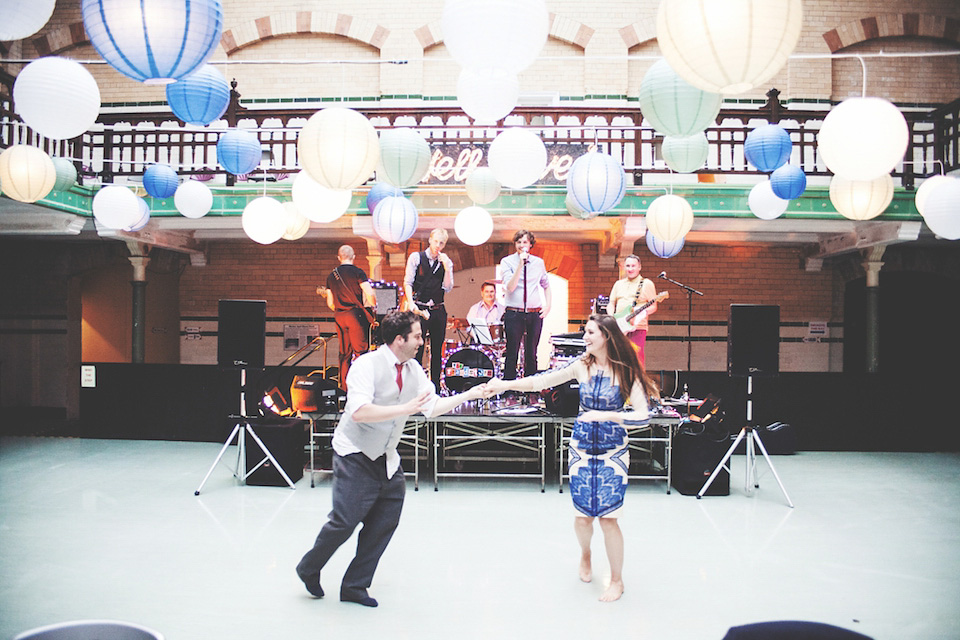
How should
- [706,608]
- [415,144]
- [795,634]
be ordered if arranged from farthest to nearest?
1. [415,144]
2. [706,608]
3. [795,634]

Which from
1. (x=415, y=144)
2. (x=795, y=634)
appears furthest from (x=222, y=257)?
(x=795, y=634)

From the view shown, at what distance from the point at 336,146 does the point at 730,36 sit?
8.18 ft

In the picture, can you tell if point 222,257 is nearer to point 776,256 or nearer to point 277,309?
point 277,309

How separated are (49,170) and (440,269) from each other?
3.49 meters

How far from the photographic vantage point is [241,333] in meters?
6.69

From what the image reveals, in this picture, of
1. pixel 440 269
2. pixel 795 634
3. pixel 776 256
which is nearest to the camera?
pixel 795 634

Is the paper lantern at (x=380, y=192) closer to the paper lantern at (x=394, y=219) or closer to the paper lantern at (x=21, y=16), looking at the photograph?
the paper lantern at (x=394, y=219)

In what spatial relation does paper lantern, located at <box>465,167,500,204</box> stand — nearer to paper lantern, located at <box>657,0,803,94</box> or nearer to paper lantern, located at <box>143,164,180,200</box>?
paper lantern, located at <box>143,164,180,200</box>


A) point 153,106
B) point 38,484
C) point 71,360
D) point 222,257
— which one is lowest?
point 38,484

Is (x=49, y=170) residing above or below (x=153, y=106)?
below

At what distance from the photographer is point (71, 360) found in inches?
452

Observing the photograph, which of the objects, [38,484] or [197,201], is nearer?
[38,484]

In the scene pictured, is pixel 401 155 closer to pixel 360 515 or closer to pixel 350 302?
pixel 350 302

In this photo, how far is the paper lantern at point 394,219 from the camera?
21.3 ft
